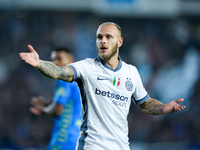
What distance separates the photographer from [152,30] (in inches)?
566

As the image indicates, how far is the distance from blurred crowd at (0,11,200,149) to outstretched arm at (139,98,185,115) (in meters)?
6.89

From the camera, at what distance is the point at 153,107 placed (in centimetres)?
379

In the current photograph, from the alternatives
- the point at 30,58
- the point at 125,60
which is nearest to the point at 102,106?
the point at 30,58

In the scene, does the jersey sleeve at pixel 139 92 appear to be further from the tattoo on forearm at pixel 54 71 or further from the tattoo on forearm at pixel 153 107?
the tattoo on forearm at pixel 54 71

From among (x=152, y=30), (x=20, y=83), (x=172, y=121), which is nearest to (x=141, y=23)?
(x=152, y=30)

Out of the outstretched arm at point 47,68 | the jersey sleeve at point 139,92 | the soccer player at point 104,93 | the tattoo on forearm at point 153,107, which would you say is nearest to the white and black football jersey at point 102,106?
the soccer player at point 104,93

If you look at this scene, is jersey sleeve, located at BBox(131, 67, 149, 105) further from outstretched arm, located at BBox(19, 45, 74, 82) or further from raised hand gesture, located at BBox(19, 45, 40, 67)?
raised hand gesture, located at BBox(19, 45, 40, 67)

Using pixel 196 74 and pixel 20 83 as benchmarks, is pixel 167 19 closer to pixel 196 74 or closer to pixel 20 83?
pixel 196 74

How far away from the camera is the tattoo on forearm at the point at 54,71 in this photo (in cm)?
296

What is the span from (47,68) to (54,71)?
89mm

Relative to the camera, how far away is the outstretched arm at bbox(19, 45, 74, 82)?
2832mm

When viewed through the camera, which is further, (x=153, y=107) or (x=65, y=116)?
(x=65, y=116)

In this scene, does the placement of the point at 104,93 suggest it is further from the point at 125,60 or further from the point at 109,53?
the point at 125,60

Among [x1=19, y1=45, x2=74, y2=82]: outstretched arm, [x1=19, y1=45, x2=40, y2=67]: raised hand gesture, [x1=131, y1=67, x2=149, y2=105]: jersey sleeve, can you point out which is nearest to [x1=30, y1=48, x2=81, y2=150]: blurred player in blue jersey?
[x1=131, y1=67, x2=149, y2=105]: jersey sleeve
